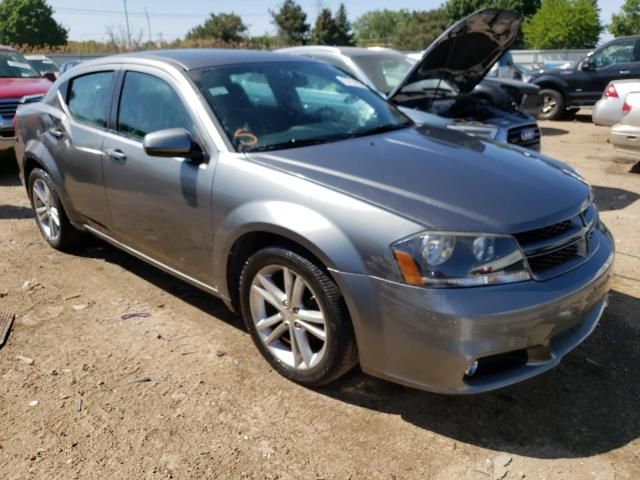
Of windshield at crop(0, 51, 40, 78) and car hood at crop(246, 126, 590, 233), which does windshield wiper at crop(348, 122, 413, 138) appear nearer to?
car hood at crop(246, 126, 590, 233)

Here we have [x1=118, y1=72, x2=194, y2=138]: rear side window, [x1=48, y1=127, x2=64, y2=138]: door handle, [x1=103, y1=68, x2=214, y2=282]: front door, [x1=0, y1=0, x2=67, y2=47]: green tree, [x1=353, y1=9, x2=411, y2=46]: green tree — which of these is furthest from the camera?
[x1=353, y1=9, x2=411, y2=46]: green tree

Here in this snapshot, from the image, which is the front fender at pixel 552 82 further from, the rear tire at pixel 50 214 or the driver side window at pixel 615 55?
the rear tire at pixel 50 214

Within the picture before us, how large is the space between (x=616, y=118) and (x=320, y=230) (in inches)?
301

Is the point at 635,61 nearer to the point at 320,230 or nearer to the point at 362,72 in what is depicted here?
the point at 362,72

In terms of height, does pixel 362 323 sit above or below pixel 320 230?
below

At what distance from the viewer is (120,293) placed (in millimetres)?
4172

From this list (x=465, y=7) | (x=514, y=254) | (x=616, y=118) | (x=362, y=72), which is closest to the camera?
(x=514, y=254)

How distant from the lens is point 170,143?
10.0 ft

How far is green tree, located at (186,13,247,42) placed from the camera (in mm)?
69188

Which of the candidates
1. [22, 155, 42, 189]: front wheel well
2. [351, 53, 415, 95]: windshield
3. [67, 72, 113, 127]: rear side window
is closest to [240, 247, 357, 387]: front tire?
[67, 72, 113, 127]: rear side window

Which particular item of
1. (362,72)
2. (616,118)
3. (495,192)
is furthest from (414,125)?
(616,118)

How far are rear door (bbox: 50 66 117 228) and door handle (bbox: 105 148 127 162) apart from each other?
0.14 metres

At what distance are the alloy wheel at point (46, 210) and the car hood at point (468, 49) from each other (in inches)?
138

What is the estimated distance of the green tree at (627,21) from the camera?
185ft
